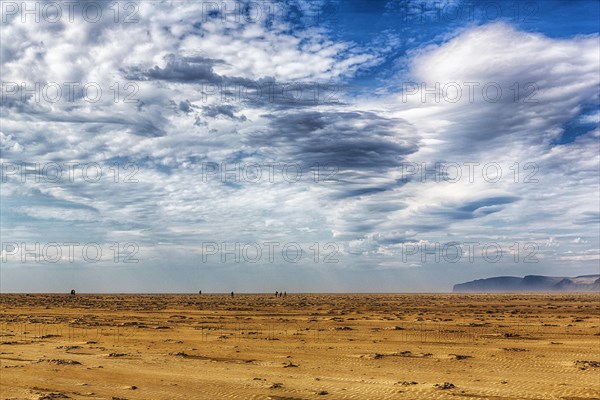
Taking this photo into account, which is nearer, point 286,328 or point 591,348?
point 591,348

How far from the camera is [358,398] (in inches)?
642

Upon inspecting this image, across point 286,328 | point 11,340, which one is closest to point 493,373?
point 286,328

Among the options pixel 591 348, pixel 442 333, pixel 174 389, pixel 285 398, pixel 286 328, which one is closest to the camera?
pixel 285 398

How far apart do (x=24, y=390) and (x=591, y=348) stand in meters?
25.6

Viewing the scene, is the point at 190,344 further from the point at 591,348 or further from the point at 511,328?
the point at 511,328

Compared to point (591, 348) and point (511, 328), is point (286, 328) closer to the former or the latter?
point (511, 328)

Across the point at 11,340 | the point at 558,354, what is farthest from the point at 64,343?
the point at 558,354

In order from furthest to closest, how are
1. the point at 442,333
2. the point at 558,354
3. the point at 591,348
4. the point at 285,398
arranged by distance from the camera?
the point at 442,333 → the point at 591,348 → the point at 558,354 → the point at 285,398

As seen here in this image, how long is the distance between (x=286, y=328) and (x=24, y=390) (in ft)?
72.9

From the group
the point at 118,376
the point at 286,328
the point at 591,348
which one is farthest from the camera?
the point at 286,328

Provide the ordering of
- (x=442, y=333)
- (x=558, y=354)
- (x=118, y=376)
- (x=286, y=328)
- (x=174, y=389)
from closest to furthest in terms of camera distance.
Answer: (x=174, y=389) → (x=118, y=376) → (x=558, y=354) → (x=442, y=333) → (x=286, y=328)

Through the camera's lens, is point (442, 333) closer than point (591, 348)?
No

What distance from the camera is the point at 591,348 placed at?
27859mm

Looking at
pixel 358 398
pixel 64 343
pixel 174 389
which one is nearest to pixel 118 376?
pixel 174 389
